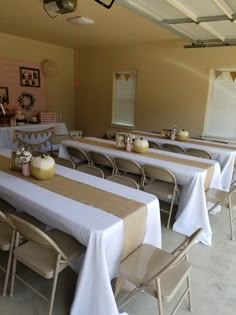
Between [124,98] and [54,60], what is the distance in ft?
6.30

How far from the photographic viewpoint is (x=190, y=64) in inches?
201

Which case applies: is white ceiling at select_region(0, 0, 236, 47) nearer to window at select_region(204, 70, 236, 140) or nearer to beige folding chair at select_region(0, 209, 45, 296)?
window at select_region(204, 70, 236, 140)

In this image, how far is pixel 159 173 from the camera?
2.82m

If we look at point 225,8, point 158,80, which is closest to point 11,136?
point 158,80

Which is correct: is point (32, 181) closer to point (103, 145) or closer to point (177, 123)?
point (103, 145)

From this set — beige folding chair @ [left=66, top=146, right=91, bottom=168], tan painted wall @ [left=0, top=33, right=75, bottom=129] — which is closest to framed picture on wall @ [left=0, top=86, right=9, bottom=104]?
tan painted wall @ [left=0, top=33, right=75, bottom=129]

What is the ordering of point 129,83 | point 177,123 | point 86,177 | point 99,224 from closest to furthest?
point 99,224
point 86,177
point 177,123
point 129,83

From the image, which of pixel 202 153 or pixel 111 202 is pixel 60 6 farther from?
pixel 202 153

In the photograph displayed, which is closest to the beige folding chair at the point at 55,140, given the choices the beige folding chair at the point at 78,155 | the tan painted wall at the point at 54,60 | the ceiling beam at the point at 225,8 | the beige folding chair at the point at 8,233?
the beige folding chair at the point at 78,155

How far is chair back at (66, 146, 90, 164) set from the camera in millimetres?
3530

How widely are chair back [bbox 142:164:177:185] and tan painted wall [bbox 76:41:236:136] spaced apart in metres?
2.75

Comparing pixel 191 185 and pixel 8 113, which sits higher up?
pixel 8 113

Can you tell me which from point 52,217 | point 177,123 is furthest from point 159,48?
point 52,217

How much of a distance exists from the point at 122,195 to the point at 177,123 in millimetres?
3840
